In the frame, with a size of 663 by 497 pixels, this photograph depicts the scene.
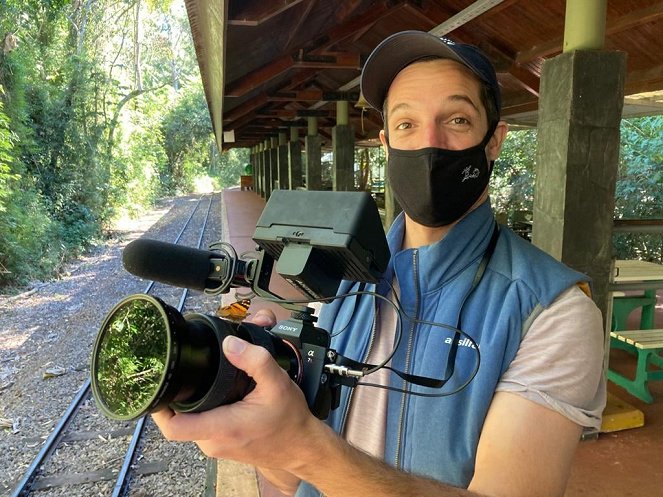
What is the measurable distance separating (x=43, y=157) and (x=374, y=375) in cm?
1836

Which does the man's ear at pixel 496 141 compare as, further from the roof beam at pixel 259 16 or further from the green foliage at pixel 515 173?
the green foliage at pixel 515 173

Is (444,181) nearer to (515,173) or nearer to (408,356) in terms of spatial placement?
(408,356)

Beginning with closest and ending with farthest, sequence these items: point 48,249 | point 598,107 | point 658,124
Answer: point 598,107 < point 658,124 < point 48,249

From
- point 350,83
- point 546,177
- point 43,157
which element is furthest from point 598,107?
point 43,157

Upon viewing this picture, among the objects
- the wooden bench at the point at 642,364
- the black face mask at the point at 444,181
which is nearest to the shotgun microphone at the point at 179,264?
the black face mask at the point at 444,181

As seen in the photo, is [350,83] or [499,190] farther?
[499,190]

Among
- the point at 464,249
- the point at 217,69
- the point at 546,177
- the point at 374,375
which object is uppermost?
the point at 217,69

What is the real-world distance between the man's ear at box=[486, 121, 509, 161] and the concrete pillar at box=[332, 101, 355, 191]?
8.63 metres

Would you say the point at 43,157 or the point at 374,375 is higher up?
the point at 43,157

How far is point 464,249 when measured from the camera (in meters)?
1.26

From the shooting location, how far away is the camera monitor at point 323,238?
3.17 ft

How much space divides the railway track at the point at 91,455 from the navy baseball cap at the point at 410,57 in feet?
13.5

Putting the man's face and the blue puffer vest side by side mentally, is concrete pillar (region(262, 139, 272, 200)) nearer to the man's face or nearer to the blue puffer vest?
the man's face

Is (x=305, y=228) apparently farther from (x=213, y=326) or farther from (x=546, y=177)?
(x=546, y=177)
